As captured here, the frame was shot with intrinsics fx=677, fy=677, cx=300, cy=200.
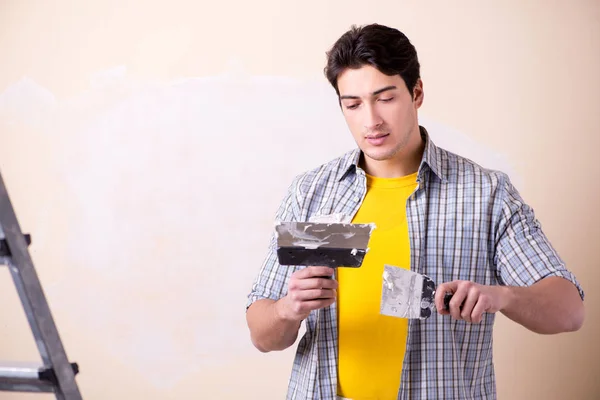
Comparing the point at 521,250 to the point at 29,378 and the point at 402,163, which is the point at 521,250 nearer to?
the point at 402,163

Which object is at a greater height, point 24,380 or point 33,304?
point 33,304

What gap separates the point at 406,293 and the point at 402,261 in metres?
0.18

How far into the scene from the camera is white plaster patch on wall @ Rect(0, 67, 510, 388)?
2721mm

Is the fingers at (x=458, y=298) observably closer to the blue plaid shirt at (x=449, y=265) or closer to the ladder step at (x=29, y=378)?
the blue plaid shirt at (x=449, y=265)

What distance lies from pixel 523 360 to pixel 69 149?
6.68 ft

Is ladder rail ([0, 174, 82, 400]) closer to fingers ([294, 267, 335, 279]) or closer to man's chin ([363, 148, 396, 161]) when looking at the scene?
fingers ([294, 267, 335, 279])

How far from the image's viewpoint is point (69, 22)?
9.53 ft

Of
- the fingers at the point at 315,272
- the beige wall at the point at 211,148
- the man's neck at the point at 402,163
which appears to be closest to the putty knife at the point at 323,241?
the fingers at the point at 315,272

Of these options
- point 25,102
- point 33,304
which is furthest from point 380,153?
point 25,102

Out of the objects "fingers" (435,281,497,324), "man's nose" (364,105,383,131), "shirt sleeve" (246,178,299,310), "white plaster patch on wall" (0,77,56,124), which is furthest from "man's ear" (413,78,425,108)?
"white plaster patch on wall" (0,77,56,124)

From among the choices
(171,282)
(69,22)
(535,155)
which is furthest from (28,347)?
(535,155)

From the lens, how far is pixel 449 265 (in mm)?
1565

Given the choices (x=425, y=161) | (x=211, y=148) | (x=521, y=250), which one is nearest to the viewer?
(x=521, y=250)

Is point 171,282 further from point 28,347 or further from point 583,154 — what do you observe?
point 583,154
